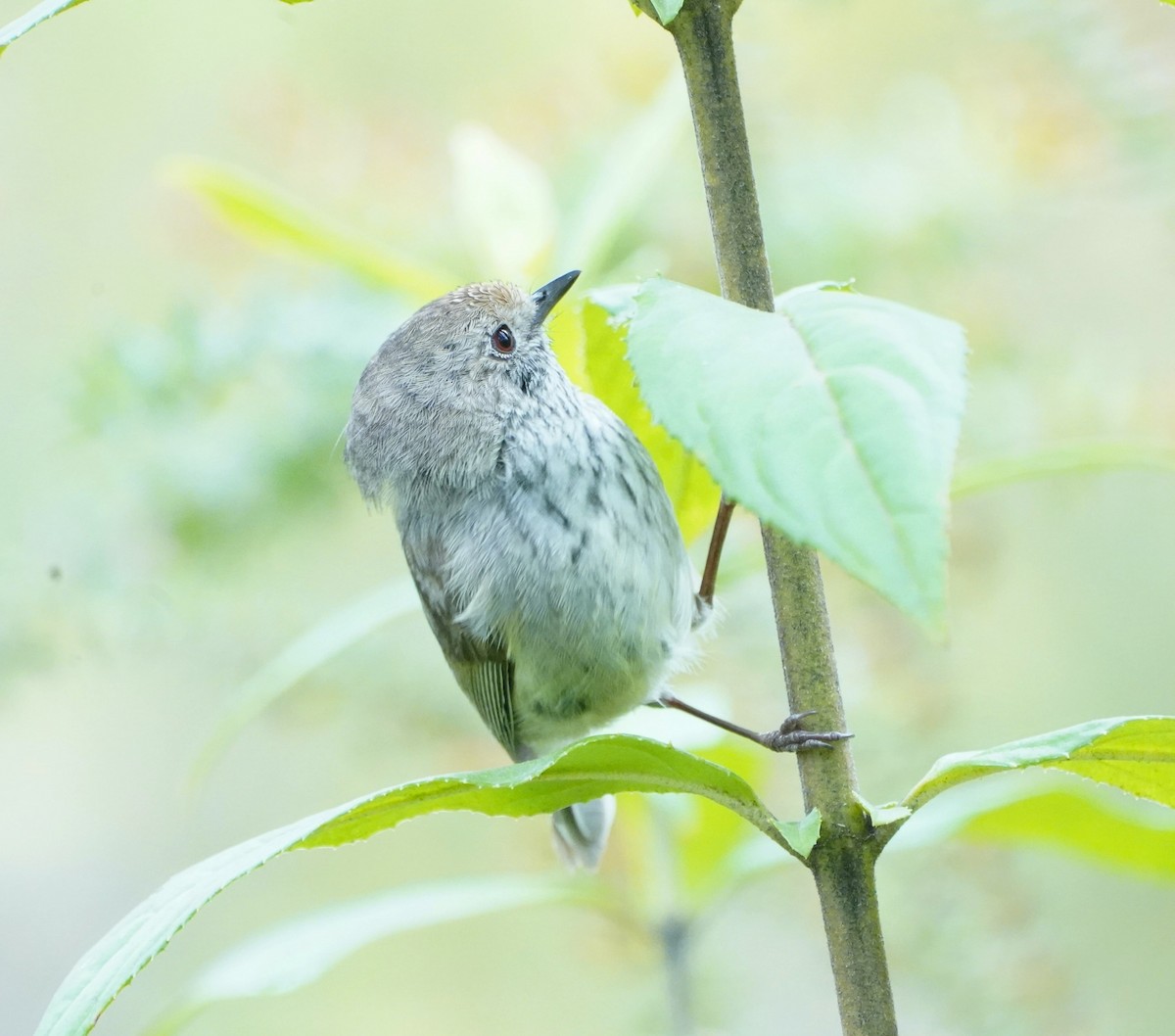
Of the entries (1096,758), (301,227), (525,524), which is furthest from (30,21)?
(525,524)

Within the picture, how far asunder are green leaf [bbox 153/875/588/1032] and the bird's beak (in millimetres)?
951

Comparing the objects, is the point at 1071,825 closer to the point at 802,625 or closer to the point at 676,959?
the point at 802,625

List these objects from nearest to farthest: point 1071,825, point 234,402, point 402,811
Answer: point 402,811, point 1071,825, point 234,402

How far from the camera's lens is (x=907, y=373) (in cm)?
74

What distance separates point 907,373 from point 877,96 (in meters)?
2.53

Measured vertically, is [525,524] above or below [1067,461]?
above

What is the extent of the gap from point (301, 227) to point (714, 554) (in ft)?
2.64

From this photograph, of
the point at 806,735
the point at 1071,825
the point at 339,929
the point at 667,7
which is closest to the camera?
the point at 667,7

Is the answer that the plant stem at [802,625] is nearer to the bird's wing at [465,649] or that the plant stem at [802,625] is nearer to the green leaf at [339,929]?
the green leaf at [339,929]

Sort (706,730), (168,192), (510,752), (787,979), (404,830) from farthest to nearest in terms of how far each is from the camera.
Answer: (404,830), (787,979), (168,192), (510,752), (706,730)

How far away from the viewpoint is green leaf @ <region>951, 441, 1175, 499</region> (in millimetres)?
1665

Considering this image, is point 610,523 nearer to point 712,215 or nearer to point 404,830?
point 712,215

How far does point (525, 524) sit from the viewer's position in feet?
6.70

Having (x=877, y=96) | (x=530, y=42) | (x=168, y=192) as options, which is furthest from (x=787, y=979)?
(x=530, y=42)
